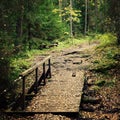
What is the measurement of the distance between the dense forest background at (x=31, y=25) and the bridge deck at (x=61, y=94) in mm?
1331

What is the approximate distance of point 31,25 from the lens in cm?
2705

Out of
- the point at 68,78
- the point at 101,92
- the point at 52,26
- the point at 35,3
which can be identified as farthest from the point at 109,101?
the point at 52,26

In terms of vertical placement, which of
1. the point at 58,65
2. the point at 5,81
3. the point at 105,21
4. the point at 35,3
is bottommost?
the point at 58,65

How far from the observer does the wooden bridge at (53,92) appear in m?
9.54

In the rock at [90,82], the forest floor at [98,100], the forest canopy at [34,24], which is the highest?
the forest canopy at [34,24]

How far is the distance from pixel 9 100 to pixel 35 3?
643cm

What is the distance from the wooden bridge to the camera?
31.3 feet

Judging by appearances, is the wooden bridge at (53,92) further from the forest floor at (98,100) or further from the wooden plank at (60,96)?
the forest floor at (98,100)

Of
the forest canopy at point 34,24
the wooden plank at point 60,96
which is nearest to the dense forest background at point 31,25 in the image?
the forest canopy at point 34,24

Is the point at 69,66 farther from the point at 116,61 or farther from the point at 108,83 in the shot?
the point at 108,83

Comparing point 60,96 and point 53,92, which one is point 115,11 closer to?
point 53,92

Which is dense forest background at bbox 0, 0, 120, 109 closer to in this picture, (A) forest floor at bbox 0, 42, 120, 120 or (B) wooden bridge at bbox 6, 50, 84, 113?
(B) wooden bridge at bbox 6, 50, 84, 113

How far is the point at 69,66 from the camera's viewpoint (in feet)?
Result: 57.3

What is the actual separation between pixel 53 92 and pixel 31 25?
1652cm
